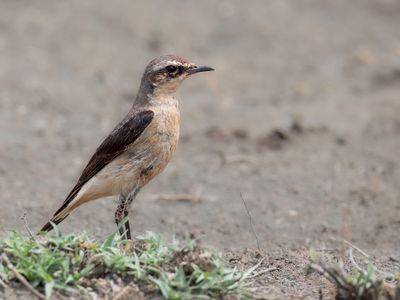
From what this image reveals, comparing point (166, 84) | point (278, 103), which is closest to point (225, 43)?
point (278, 103)

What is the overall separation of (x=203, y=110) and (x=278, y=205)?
3.55 meters

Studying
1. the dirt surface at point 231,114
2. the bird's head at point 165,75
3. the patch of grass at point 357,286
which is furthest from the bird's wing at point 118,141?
the patch of grass at point 357,286

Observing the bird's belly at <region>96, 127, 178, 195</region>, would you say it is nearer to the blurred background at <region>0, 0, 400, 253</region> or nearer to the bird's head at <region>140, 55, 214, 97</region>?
the bird's head at <region>140, 55, 214, 97</region>

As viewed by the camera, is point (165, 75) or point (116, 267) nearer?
point (116, 267)

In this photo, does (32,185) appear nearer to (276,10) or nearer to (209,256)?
(209,256)

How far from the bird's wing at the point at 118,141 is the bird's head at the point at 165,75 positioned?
0.32m

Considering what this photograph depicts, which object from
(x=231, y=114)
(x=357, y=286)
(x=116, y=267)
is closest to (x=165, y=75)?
(x=116, y=267)

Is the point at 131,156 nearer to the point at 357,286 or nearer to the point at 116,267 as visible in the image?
the point at 116,267

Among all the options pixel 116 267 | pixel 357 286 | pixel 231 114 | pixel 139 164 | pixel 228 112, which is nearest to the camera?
pixel 357 286

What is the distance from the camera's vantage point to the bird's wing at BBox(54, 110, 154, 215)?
7055 mm

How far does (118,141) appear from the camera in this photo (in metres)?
7.09

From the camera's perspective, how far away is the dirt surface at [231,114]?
355 inches

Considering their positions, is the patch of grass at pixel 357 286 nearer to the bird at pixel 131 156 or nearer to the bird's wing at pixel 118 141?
the bird at pixel 131 156

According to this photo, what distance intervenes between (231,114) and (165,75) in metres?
5.23
